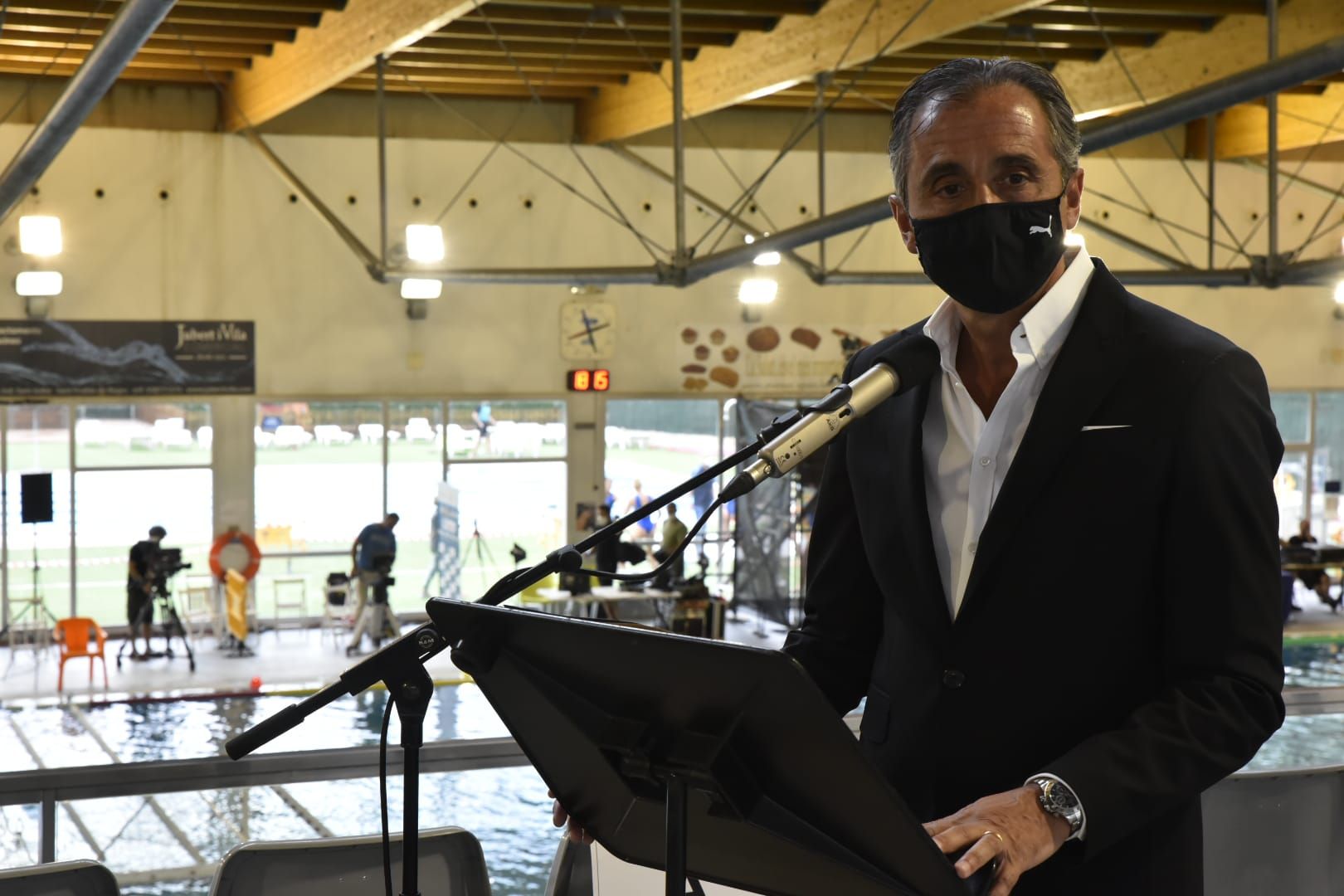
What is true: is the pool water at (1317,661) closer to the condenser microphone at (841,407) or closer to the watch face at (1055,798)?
the condenser microphone at (841,407)

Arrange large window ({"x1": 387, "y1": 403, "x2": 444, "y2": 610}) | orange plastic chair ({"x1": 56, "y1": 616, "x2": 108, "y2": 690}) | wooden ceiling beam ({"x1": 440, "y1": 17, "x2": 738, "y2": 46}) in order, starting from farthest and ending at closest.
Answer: large window ({"x1": 387, "y1": 403, "x2": 444, "y2": 610})
orange plastic chair ({"x1": 56, "y1": 616, "x2": 108, "y2": 690})
wooden ceiling beam ({"x1": 440, "y1": 17, "x2": 738, "y2": 46})

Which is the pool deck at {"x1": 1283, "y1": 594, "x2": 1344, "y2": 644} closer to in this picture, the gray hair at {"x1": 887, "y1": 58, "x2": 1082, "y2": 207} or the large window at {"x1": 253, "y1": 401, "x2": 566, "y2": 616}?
the large window at {"x1": 253, "y1": 401, "x2": 566, "y2": 616}

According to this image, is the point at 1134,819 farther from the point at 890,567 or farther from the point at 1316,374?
the point at 1316,374

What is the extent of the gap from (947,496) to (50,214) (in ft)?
48.7

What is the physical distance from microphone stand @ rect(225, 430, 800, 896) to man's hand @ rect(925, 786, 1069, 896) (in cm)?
53

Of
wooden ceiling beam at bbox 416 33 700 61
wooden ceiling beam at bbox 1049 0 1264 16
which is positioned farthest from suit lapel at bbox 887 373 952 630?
wooden ceiling beam at bbox 416 33 700 61

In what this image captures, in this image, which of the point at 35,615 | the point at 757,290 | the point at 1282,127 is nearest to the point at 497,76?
the point at 757,290

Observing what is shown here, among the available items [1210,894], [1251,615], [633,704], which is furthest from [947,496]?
[1210,894]

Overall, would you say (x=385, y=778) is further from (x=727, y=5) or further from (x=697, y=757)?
(x=727, y=5)

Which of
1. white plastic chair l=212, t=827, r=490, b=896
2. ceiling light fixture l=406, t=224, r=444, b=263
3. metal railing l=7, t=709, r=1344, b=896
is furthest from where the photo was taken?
ceiling light fixture l=406, t=224, r=444, b=263

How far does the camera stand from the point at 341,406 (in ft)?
52.2

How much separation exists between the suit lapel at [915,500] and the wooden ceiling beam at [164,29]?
1102 cm

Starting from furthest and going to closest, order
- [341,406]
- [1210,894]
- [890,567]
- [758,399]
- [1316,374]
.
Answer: [1316,374]
[758,399]
[341,406]
[1210,894]
[890,567]

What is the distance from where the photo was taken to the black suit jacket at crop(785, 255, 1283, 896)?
1.52 meters
